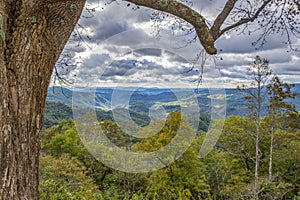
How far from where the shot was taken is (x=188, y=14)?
75.5 inches

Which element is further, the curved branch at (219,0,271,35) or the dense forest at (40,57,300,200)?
the dense forest at (40,57,300,200)

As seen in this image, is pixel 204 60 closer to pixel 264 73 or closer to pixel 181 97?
pixel 181 97

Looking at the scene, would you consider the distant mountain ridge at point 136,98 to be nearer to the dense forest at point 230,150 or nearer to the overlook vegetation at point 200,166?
the dense forest at point 230,150

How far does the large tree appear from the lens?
5.34ft

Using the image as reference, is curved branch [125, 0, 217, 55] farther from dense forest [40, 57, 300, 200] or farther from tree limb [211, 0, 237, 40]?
dense forest [40, 57, 300, 200]

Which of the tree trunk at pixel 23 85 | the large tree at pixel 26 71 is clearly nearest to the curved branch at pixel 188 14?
the large tree at pixel 26 71

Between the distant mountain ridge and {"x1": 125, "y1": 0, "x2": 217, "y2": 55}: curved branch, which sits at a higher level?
{"x1": 125, "y1": 0, "x2": 217, "y2": 55}: curved branch

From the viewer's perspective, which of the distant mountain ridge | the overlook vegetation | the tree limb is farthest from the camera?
the overlook vegetation

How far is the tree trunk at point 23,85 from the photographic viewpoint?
1624 millimetres

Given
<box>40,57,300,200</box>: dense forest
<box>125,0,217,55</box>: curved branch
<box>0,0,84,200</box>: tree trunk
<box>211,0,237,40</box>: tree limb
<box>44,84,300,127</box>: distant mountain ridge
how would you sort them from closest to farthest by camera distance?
<box>0,0,84,200</box>: tree trunk, <box>125,0,217,55</box>: curved branch, <box>211,0,237,40</box>: tree limb, <box>44,84,300,127</box>: distant mountain ridge, <box>40,57,300,200</box>: dense forest

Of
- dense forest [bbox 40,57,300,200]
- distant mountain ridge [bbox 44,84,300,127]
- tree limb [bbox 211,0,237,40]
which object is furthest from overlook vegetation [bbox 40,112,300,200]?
tree limb [bbox 211,0,237,40]

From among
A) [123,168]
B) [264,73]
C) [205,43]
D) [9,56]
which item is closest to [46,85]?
[9,56]

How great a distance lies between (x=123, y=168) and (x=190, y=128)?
12.5 feet

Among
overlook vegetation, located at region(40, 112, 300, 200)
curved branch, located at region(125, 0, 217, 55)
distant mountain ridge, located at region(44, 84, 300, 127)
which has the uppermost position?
curved branch, located at region(125, 0, 217, 55)
